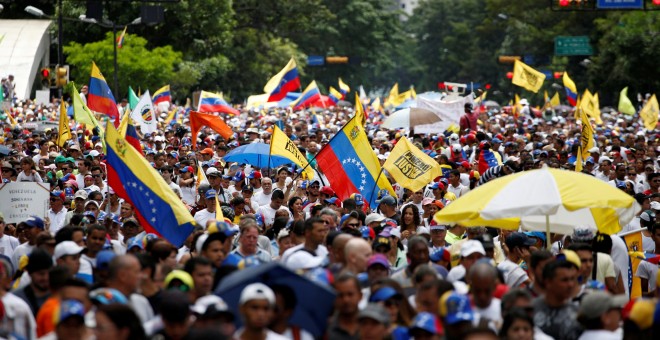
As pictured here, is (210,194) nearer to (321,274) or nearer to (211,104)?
(321,274)

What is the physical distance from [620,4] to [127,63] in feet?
74.9

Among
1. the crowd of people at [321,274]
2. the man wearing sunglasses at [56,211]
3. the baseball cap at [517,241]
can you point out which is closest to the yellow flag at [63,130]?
the crowd of people at [321,274]

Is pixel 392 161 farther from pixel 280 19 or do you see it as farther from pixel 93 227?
pixel 280 19

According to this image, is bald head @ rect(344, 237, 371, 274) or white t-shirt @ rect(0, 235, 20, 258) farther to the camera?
white t-shirt @ rect(0, 235, 20, 258)

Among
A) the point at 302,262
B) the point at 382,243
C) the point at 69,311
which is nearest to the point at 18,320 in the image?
the point at 69,311

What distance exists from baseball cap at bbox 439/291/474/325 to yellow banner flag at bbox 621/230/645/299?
4567 millimetres

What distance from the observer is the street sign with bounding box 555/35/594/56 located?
63.0 m

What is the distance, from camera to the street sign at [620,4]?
3319 cm

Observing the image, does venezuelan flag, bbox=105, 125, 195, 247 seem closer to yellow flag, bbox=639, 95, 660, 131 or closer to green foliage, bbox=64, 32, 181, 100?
yellow flag, bbox=639, 95, 660, 131

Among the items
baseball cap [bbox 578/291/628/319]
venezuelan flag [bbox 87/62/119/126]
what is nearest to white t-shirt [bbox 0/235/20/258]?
baseball cap [bbox 578/291/628/319]

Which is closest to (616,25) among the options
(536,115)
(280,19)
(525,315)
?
(280,19)

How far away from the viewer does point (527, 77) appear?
3750 cm

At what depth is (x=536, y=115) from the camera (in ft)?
152

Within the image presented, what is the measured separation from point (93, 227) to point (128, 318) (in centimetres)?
383
